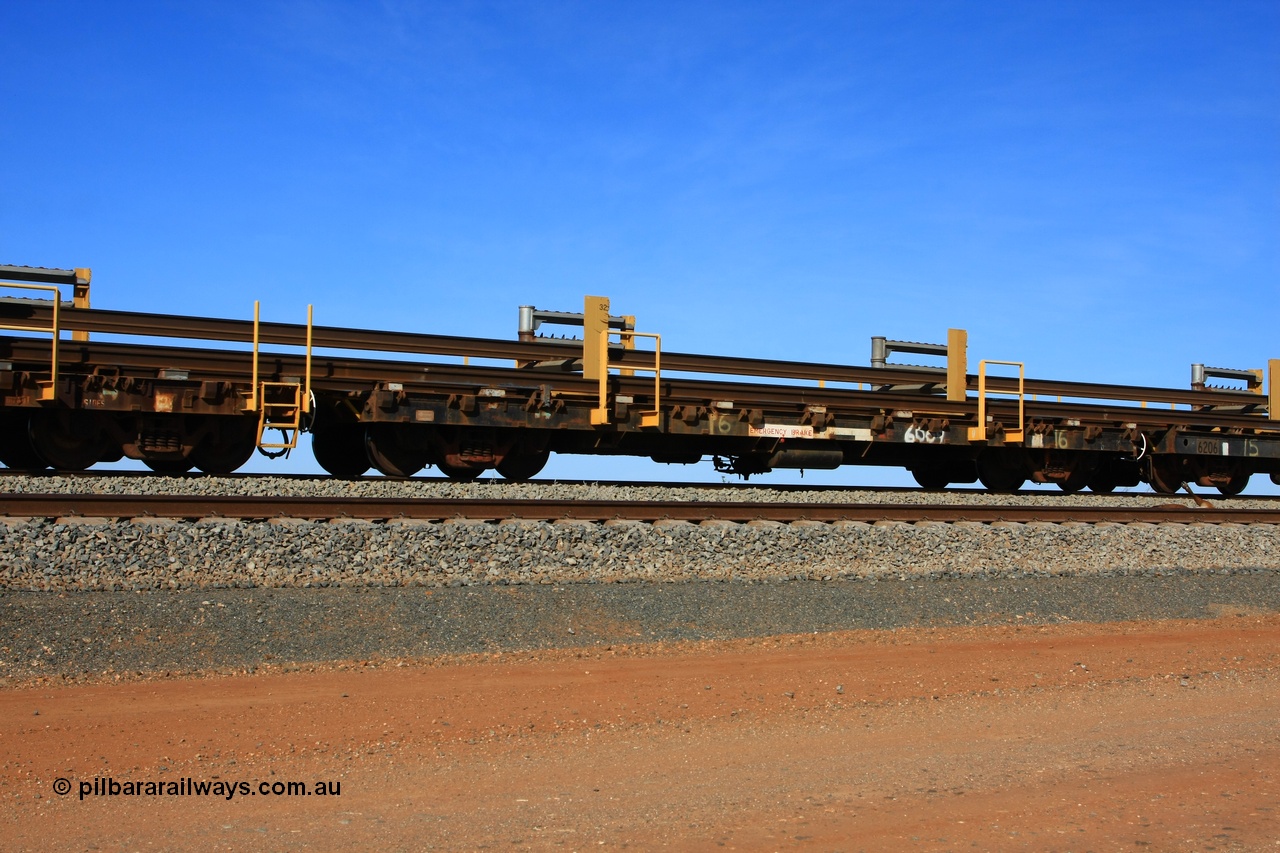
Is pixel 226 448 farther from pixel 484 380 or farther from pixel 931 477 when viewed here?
pixel 931 477

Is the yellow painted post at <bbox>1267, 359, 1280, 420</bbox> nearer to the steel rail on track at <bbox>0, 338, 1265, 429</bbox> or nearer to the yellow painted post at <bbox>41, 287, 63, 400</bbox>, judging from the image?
the steel rail on track at <bbox>0, 338, 1265, 429</bbox>

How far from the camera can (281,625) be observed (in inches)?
288

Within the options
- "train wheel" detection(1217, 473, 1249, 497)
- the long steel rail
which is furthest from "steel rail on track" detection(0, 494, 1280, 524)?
"train wheel" detection(1217, 473, 1249, 497)

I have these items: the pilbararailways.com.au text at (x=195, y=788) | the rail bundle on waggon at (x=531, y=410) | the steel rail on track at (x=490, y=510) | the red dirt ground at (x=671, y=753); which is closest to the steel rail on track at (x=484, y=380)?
the rail bundle on waggon at (x=531, y=410)

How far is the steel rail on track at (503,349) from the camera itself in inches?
546

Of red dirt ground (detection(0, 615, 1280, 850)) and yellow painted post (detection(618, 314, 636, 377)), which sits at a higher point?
yellow painted post (detection(618, 314, 636, 377))

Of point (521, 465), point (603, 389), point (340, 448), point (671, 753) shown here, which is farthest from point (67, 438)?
point (671, 753)

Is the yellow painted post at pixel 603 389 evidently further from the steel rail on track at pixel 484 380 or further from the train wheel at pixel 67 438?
the train wheel at pixel 67 438

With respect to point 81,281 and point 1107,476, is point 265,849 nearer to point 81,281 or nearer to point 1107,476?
point 81,281

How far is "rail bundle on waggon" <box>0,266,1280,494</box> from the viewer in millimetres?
12742

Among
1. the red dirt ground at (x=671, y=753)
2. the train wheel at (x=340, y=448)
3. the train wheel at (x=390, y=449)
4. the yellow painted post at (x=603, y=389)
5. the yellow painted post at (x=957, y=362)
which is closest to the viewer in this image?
the red dirt ground at (x=671, y=753)

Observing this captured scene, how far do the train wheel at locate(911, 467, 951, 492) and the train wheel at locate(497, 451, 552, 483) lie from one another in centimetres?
700

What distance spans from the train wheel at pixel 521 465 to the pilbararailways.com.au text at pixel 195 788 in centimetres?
992

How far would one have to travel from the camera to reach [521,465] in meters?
14.8
